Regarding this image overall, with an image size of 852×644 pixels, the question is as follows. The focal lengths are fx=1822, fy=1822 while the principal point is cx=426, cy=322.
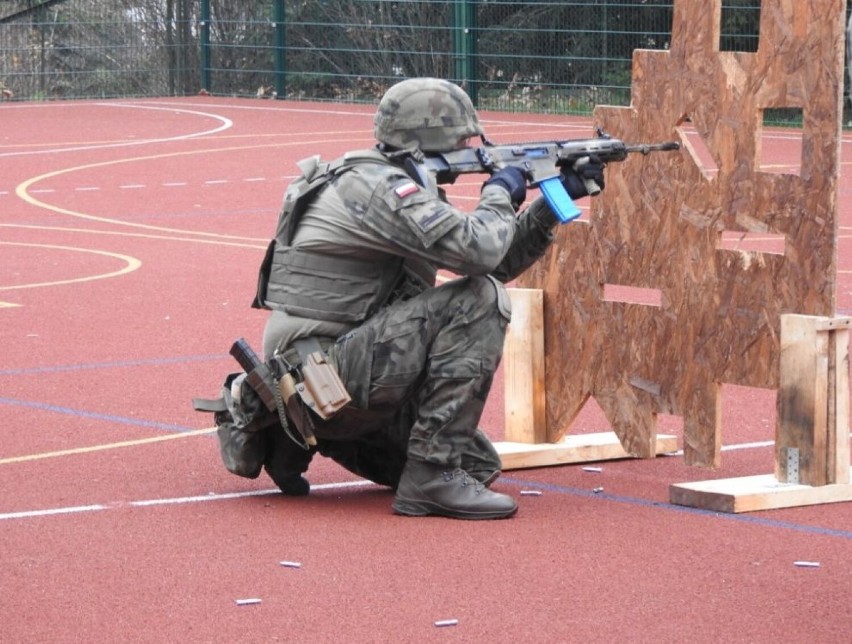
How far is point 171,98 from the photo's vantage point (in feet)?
104

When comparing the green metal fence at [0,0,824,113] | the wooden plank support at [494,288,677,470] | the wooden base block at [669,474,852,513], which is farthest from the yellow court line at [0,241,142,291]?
the green metal fence at [0,0,824,113]

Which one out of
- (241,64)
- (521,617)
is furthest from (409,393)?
(241,64)

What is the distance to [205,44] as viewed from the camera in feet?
104

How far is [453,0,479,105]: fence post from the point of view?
27.8 metres

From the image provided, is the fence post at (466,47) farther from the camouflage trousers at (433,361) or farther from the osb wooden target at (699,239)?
the camouflage trousers at (433,361)

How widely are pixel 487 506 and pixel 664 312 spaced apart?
1110 millimetres

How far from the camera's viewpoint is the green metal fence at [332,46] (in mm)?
26500

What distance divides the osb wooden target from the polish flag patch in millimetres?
1150

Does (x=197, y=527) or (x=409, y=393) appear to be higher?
(x=409, y=393)

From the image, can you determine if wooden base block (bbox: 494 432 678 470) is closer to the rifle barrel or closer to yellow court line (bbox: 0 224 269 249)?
the rifle barrel

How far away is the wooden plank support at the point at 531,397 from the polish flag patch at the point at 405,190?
51.1 inches

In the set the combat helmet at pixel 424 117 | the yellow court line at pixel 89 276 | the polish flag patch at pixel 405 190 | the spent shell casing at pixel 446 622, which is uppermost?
the combat helmet at pixel 424 117

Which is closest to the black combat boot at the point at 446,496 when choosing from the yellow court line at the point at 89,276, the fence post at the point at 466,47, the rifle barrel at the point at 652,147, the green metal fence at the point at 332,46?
the rifle barrel at the point at 652,147

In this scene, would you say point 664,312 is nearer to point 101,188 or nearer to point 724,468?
point 724,468
